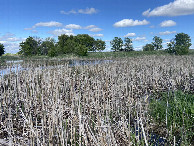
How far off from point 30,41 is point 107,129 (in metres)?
54.0

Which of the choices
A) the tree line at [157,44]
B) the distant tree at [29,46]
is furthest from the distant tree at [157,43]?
the distant tree at [29,46]

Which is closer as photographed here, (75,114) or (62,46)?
(75,114)

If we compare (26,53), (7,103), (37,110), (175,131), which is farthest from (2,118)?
(26,53)

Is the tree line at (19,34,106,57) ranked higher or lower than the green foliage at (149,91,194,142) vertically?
higher

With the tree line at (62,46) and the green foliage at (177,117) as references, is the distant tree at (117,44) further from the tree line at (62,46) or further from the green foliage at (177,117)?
the green foliage at (177,117)

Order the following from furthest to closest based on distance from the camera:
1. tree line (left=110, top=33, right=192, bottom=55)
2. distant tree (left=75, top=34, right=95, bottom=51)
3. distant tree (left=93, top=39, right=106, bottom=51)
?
distant tree (left=93, top=39, right=106, bottom=51)
distant tree (left=75, top=34, right=95, bottom=51)
tree line (left=110, top=33, right=192, bottom=55)

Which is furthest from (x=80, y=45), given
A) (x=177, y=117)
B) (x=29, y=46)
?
(x=177, y=117)

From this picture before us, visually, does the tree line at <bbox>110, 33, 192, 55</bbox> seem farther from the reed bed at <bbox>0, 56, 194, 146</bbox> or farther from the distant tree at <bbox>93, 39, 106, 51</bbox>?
the reed bed at <bbox>0, 56, 194, 146</bbox>

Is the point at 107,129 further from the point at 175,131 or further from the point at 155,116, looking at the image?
the point at 155,116

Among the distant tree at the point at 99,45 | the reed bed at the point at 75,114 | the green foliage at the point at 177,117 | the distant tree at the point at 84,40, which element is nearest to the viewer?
the reed bed at the point at 75,114

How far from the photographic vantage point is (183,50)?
31094 millimetres

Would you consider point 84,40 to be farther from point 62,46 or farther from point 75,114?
point 75,114

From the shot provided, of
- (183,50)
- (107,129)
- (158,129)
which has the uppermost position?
(183,50)

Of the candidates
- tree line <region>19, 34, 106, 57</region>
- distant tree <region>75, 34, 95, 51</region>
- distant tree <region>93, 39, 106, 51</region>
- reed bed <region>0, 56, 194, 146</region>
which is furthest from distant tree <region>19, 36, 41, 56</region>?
reed bed <region>0, 56, 194, 146</region>
